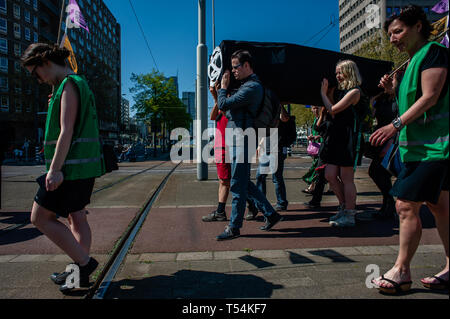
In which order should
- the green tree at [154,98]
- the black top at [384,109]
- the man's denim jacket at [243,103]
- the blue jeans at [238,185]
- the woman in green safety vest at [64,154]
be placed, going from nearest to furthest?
the woman in green safety vest at [64,154]
the man's denim jacket at [243,103]
the blue jeans at [238,185]
the black top at [384,109]
the green tree at [154,98]

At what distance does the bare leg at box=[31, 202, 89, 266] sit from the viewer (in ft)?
7.77

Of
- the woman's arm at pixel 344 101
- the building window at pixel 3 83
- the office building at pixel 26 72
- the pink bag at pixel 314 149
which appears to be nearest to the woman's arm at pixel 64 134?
the woman's arm at pixel 344 101

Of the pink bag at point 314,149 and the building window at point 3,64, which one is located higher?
the building window at point 3,64

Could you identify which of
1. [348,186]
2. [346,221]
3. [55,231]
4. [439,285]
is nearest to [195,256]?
[55,231]

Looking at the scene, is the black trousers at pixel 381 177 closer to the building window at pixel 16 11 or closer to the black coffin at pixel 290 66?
the black coffin at pixel 290 66

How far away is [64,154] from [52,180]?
19cm

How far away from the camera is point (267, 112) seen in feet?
12.4

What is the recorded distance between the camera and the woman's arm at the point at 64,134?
227 cm

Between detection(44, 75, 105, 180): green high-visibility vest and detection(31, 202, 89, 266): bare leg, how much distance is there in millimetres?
299

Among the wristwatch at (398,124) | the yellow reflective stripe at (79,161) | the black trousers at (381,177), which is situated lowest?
the black trousers at (381,177)

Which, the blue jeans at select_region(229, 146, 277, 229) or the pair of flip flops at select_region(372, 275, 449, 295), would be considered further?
the blue jeans at select_region(229, 146, 277, 229)

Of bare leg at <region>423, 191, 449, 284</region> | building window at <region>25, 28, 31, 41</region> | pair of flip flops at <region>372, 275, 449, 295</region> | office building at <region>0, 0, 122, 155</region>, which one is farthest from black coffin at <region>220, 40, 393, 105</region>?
building window at <region>25, 28, 31, 41</region>

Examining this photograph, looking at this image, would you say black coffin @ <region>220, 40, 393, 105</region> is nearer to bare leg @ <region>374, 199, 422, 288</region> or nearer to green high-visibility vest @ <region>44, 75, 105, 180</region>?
green high-visibility vest @ <region>44, 75, 105, 180</region>
